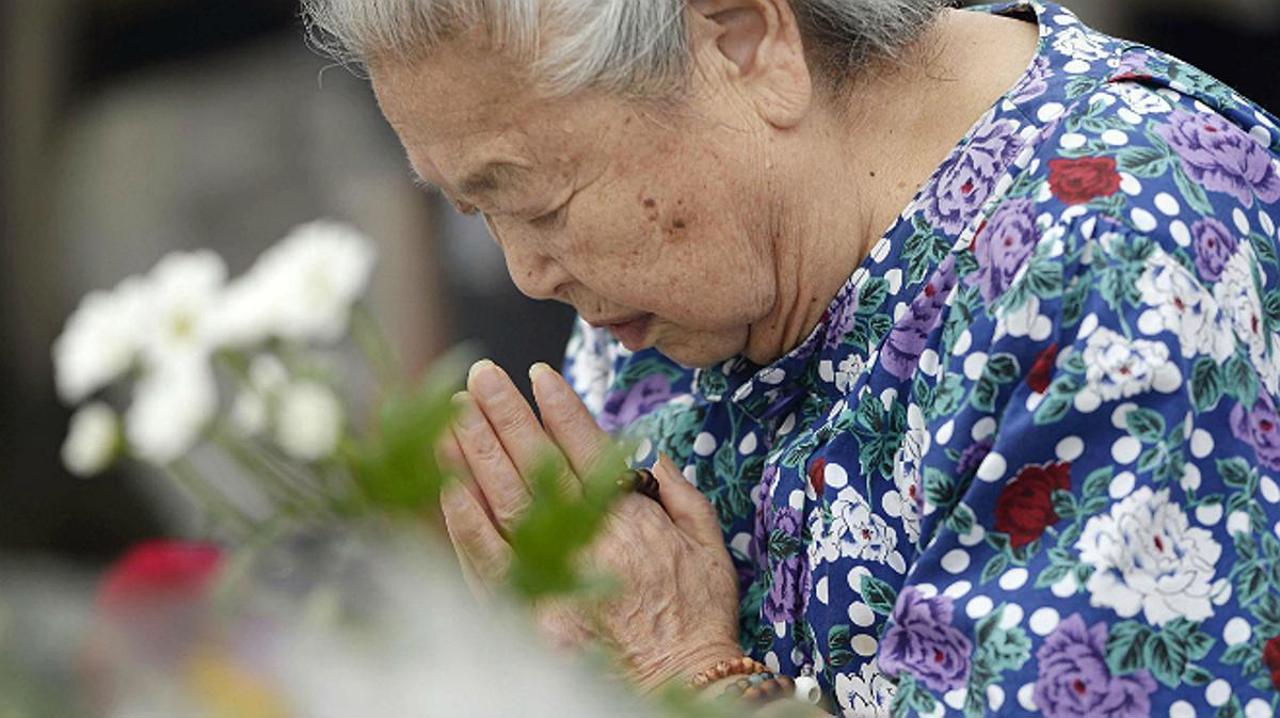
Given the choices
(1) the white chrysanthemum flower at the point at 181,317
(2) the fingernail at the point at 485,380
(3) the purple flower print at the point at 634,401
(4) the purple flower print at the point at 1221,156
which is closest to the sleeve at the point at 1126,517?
(4) the purple flower print at the point at 1221,156

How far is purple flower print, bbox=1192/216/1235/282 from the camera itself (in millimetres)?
1647

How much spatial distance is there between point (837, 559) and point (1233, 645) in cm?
42

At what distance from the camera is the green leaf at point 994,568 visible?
5.38 ft

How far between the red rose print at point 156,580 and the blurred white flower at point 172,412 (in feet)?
0.16

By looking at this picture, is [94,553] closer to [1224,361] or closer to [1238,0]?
[1224,361]

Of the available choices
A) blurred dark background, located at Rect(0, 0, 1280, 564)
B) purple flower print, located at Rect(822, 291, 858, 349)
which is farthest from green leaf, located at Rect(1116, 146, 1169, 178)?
blurred dark background, located at Rect(0, 0, 1280, 564)

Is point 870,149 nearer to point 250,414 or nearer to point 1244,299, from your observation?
point 1244,299

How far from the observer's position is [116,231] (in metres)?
4.46

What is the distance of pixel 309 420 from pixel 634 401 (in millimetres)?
1421

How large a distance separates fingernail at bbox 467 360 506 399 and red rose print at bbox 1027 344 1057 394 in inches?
24.5

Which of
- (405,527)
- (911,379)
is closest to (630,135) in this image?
(911,379)

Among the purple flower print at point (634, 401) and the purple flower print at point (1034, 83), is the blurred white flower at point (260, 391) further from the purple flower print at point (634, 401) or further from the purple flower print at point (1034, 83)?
the purple flower print at point (634, 401)

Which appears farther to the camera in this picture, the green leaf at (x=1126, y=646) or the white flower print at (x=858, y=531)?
the white flower print at (x=858, y=531)

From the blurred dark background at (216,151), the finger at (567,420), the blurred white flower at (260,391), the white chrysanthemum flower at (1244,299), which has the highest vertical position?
the blurred white flower at (260,391)
